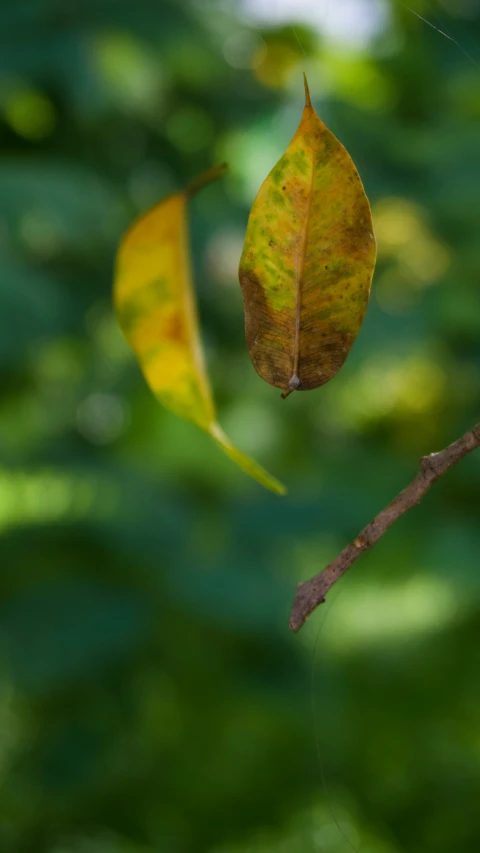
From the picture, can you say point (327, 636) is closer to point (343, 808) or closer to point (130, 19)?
point (343, 808)

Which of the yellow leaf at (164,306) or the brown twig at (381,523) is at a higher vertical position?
the brown twig at (381,523)

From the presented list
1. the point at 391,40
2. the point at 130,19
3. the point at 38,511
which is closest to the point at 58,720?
the point at 38,511

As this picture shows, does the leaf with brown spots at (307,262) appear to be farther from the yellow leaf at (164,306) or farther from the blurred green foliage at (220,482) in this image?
the blurred green foliage at (220,482)

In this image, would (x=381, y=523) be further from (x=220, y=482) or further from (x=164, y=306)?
(x=220, y=482)

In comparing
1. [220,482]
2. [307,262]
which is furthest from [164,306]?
[220,482]

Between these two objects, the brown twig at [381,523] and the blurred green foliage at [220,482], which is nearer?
the brown twig at [381,523]

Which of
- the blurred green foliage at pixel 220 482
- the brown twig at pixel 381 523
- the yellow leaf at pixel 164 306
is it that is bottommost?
the blurred green foliage at pixel 220 482

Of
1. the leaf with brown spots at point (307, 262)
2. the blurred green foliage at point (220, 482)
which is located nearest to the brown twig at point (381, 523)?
the leaf with brown spots at point (307, 262)
